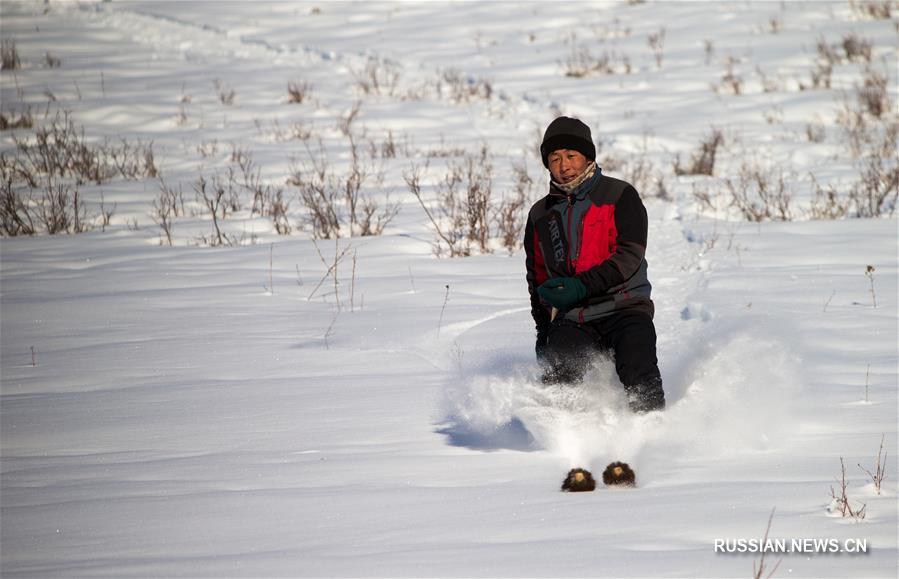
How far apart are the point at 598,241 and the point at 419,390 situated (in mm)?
1126

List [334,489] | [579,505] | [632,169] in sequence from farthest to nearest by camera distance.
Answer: [632,169] → [334,489] → [579,505]

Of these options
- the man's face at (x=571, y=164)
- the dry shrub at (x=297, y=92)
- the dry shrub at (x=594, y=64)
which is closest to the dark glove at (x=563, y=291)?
the man's face at (x=571, y=164)

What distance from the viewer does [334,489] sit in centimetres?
289

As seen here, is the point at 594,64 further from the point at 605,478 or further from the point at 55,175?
the point at 605,478

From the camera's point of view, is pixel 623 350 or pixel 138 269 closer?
pixel 623 350

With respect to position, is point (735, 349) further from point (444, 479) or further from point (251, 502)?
point (251, 502)

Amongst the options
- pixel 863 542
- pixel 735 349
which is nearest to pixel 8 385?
pixel 735 349

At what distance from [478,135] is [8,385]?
315 inches

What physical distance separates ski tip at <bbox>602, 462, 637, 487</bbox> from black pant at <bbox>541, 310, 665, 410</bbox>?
40 centimetres

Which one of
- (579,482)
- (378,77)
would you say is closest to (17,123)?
(378,77)

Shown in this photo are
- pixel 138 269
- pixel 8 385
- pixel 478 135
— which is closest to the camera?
pixel 8 385

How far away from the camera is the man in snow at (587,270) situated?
3.28 m

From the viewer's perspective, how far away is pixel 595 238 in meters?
3.43

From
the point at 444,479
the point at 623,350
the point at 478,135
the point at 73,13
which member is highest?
the point at 73,13
